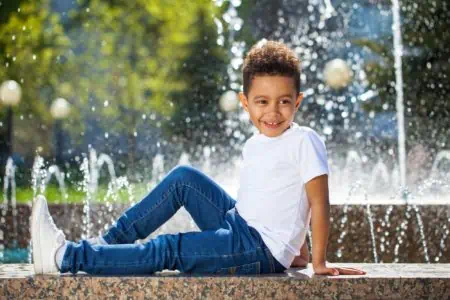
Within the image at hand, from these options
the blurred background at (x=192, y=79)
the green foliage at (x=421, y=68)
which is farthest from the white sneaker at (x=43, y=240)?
the green foliage at (x=421, y=68)

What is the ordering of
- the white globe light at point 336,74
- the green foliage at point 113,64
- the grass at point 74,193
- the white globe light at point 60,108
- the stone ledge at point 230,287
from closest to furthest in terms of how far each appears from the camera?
1. the stone ledge at point 230,287
2. the grass at point 74,193
3. the white globe light at point 336,74
4. the green foliage at point 113,64
5. the white globe light at point 60,108

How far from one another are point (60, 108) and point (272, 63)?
17291 millimetres

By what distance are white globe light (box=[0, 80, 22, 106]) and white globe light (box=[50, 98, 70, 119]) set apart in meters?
0.90

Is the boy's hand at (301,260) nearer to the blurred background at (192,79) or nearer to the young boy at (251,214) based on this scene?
the young boy at (251,214)

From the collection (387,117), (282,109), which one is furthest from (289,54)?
(387,117)

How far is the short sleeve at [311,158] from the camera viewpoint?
3027 mm

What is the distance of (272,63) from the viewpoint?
10.2 feet

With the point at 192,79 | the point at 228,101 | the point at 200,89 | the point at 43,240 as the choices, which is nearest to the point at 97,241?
the point at 43,240

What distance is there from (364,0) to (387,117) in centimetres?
239

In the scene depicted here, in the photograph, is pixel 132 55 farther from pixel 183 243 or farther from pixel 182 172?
pixel 183 243

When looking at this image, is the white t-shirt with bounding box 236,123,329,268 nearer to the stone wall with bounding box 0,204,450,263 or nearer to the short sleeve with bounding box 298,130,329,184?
the short sleeve with bounding box 298,130,329,184

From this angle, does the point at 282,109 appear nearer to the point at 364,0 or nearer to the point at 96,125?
the point at 364,0

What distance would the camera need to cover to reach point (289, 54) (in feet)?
10.3

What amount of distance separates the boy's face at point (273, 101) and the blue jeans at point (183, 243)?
304 mm
